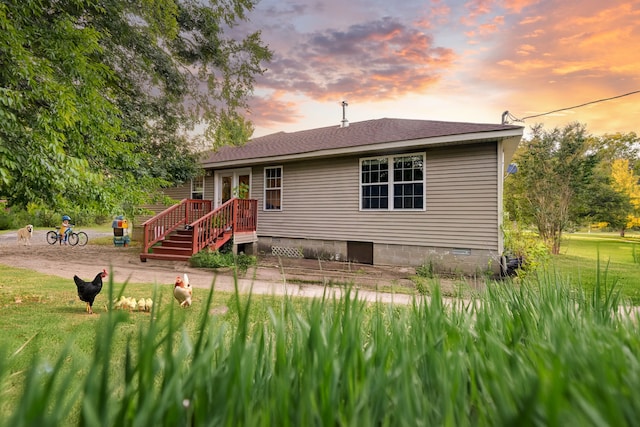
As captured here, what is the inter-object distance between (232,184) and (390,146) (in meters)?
7.61

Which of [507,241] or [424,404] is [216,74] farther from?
[424,404]

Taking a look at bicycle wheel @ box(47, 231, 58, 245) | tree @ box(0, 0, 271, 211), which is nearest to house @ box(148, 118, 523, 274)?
tree @ box(0, 0, 271, 211)

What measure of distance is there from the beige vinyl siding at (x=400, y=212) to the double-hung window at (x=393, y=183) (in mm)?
215

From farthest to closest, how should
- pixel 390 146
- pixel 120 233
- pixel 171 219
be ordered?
pixel 120 233 → pixel 171 219 → pixel 390 146

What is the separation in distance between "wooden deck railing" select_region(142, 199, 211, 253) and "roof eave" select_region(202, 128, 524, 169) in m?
2.04

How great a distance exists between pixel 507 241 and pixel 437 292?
29.6 feet

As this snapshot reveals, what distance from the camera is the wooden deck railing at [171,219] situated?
37.8 ft

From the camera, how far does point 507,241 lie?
8695 mm

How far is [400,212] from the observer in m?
10.8

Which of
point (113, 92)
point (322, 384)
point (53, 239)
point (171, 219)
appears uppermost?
point (113, 92)

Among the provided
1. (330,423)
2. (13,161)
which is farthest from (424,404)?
(13,161)

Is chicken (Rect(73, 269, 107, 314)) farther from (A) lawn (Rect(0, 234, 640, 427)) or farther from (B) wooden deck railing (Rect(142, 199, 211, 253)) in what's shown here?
(B) wooden deck railing (Rect(142, 199, 211, 253))

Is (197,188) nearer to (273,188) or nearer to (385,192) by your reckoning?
(273,188)

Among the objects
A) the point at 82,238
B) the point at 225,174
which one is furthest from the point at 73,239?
the point at 225,174
